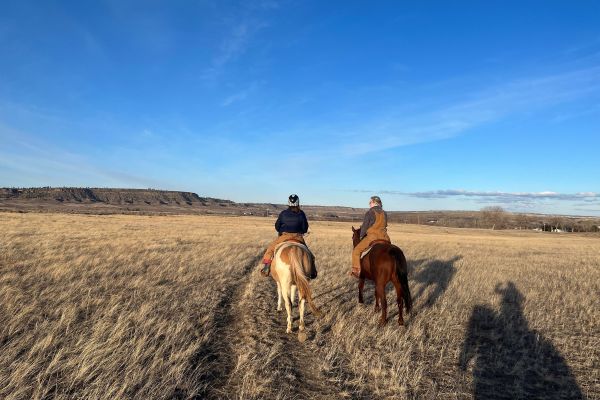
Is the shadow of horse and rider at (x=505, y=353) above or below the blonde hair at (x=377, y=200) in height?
below

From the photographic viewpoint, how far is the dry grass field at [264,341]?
5.07 meters

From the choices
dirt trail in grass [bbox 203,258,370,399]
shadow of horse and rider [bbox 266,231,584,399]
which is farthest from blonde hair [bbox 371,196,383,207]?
dirt trail in grass [bbox 203,258,370,399]

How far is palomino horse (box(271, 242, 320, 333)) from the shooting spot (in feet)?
24.0

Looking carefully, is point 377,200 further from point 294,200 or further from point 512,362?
point 512,362

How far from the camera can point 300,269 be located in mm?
7406

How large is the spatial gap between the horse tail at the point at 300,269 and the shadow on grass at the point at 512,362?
2799mm

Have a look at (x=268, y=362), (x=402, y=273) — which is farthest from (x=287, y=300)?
(x=402, y=273)

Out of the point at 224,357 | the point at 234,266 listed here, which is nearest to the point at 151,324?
the point at 224,357

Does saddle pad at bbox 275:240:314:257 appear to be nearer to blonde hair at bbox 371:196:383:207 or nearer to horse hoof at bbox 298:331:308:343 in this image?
horse hoof at bbox 298:331:308:343

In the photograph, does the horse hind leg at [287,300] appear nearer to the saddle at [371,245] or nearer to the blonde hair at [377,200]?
the saddle at [371,245]

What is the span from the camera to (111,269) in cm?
1244

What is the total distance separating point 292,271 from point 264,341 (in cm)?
138

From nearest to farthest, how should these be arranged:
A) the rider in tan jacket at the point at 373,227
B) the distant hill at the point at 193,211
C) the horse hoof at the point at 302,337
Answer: the horse hoof at the point at 302,337
the rider in tan jacket at the point at 373,227
the distant hill at the point at 193,211

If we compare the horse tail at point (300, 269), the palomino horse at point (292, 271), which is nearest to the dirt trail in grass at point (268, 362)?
the palomino horse at point (292, 271)
